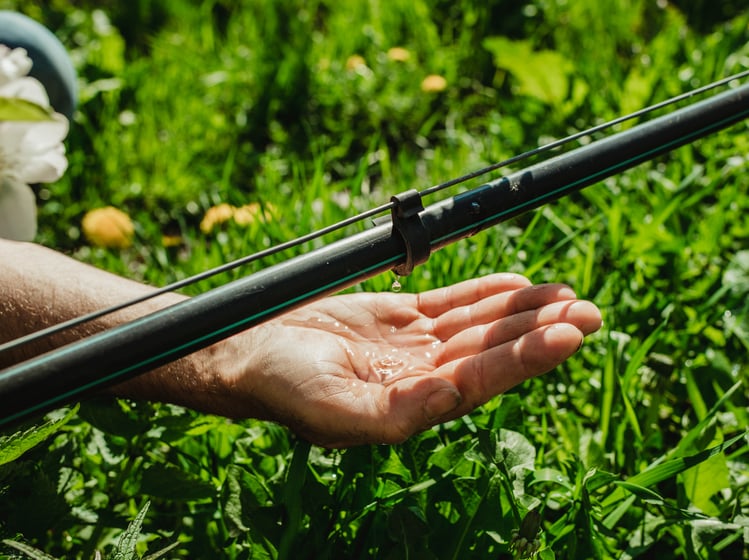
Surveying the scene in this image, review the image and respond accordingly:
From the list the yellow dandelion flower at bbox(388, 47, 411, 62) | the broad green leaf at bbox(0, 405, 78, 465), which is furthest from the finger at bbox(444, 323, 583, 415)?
the yellow dandelion flower at bbox(388, 47, 411, 62)

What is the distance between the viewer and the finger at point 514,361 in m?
1.12

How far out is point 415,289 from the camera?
1707 millimetres

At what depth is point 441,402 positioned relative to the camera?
1.11m

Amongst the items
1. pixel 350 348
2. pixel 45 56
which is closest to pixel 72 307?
pixel 350 348

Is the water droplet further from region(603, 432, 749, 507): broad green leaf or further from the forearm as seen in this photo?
region(603, 432, 749, 507): broad green leaf

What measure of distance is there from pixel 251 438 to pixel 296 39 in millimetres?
1913

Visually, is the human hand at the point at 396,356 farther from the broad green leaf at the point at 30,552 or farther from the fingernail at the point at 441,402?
the broad green leaf at the point at 30,552

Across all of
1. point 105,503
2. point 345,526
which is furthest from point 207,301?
point 105,503

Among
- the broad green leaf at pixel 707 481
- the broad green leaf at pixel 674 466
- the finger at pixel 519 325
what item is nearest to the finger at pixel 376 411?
→ the finger at pixel 519 325

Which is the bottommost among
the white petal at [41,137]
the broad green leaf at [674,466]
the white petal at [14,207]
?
the broad green leaf at [674,466]

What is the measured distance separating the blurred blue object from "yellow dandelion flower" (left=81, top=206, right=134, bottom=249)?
0.37m

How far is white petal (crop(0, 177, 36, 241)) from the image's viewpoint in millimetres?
1137

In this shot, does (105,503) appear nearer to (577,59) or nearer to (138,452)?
(138,452)

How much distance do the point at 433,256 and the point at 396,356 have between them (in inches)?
18.0
